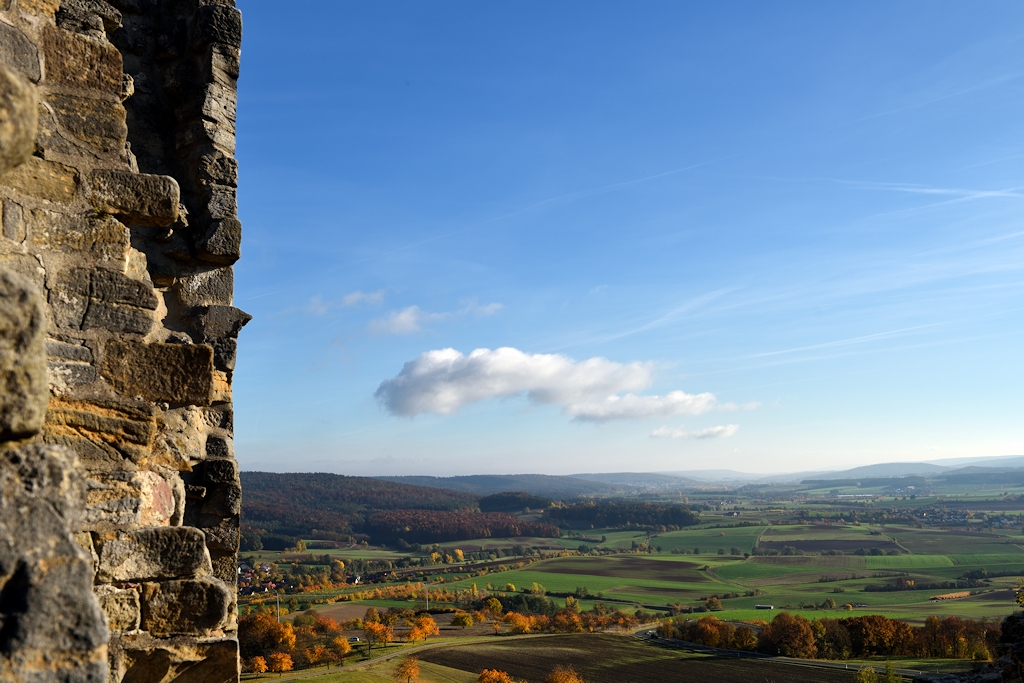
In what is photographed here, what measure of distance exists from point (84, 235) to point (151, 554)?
1241 mm

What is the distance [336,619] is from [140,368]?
66552 millimetres

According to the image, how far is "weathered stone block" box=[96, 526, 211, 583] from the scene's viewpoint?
8.71 feet

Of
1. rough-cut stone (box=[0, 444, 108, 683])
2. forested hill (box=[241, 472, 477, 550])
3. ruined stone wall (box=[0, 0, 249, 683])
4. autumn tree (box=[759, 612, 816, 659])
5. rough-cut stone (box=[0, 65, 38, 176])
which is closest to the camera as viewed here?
rough-cut stone (box=[0, 444, 108, 683])

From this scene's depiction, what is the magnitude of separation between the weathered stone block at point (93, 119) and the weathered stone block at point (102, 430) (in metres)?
1.03

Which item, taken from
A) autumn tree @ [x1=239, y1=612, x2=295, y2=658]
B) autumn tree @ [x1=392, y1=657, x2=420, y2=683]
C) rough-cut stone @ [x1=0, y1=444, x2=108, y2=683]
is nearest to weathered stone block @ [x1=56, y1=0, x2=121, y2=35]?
rough-cut stone @ [x1=0, y1=444, x2=108, y2=683]

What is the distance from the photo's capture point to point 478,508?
A: 504ft

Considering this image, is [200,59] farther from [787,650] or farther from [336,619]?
[336,619]

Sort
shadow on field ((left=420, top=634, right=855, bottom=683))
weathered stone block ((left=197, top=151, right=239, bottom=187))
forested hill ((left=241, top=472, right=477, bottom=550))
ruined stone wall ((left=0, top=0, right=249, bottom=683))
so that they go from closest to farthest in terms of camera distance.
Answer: ruined stone wall ((left=0, top=0, right=249, bottom=683)) < weathered stone block ((left=197, top=151, right=239, bottom=187)) < shadow on field ((left=420, top=634, right=855, bottom=683)) < forested hill ((left=241, top=472, right=477, bottom=550))

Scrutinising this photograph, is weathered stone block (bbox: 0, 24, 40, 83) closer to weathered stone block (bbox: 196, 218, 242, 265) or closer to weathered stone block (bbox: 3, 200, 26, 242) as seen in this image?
weathered stone block (bbox: 3, 200, 26, 242)

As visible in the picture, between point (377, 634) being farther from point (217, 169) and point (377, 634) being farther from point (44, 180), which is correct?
point (44, 180)

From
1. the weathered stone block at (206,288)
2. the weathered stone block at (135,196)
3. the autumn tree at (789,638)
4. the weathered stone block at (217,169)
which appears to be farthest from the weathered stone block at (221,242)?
the autumn tree at (789,638)

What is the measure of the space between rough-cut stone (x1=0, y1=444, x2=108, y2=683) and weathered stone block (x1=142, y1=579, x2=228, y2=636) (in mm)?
1178

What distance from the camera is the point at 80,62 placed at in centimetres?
287

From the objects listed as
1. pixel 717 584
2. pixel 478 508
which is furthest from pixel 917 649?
pixel 478 508
